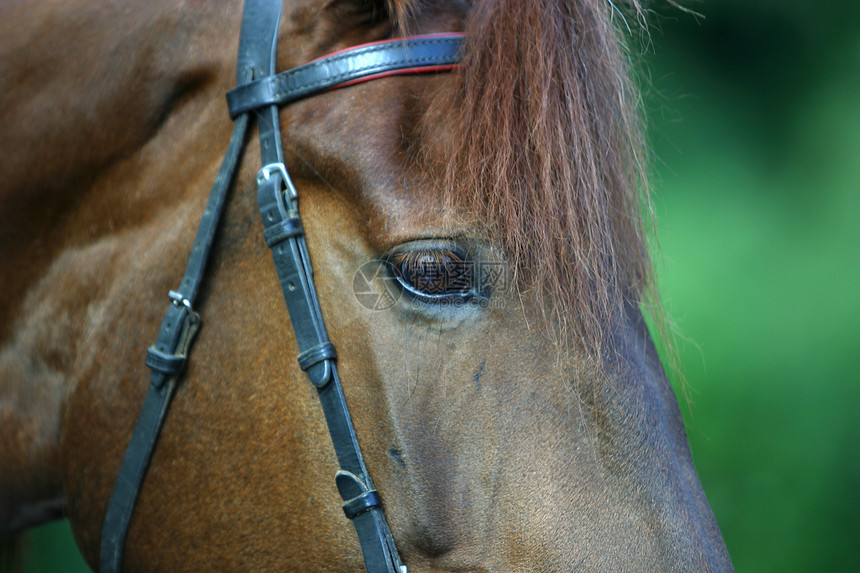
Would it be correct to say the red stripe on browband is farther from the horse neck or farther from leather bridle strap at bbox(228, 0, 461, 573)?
the horse neck

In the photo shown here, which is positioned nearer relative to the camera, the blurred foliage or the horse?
the horse

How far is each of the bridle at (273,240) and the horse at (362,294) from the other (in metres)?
0.02

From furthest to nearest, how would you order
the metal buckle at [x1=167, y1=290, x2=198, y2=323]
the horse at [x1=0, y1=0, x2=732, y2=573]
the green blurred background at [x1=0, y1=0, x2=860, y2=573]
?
the green blurred background at [x1=0, y1=0, x2=860, y2=573]
the metal buckle at [x1=167, y1=290, x2=198, y2=323]
the horse at [x1=0, y1=0, x2=732, y2=573]

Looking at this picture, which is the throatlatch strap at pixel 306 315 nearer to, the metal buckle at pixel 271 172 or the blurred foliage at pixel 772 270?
the metal buckle at pixel 271 172

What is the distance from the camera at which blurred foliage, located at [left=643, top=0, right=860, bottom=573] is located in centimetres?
258

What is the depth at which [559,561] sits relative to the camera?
0.76m

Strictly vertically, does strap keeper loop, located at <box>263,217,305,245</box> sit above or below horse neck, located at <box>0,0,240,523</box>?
below

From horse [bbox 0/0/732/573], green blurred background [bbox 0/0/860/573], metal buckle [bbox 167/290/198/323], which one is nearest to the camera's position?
horse [bbox 0/0/732/573]

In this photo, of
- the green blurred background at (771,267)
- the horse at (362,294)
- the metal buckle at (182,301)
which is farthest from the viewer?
the green blurred background at (771,267)

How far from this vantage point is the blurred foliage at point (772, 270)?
102 inches

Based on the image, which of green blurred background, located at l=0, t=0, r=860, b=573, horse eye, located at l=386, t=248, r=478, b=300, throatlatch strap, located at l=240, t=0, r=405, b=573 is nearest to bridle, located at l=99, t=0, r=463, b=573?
throatlatch strap, located at l=240, t=0, r=405, b=573
